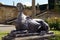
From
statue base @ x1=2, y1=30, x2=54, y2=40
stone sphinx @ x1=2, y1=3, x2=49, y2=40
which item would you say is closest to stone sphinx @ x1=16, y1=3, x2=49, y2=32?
stone sphinx @ x1=2, y1=3, x2=49, y2=40

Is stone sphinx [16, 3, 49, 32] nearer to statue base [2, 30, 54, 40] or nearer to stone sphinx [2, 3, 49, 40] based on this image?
stone sphinx [2, 3, 49, 40]

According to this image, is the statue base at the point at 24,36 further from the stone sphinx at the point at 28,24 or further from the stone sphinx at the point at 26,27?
the stone sphinx at the point at 28,24

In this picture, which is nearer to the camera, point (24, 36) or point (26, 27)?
point (24, 36)

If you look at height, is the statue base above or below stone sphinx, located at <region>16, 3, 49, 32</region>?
below

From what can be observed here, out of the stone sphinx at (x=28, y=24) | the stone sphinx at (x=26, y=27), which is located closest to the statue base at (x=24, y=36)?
the stone sphinx at (x=26, y=27)

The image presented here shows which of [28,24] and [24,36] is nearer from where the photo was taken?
[24,36]

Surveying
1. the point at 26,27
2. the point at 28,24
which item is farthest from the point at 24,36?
the point at 28,24

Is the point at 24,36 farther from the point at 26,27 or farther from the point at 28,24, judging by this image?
the point at 28,24

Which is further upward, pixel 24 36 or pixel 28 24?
pixel 28 24

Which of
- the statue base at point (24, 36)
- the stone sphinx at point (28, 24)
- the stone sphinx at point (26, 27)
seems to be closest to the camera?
the statue base at point (24, 36)

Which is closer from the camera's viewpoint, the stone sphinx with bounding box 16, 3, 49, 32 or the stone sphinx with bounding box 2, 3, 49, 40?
the stone sphinx with bounding box 2, 3, 49, 40

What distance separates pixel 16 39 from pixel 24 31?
57 centimetres

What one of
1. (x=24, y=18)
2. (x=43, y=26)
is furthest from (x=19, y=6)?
(x=43, y=26)

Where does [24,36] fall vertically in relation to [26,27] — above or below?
below
